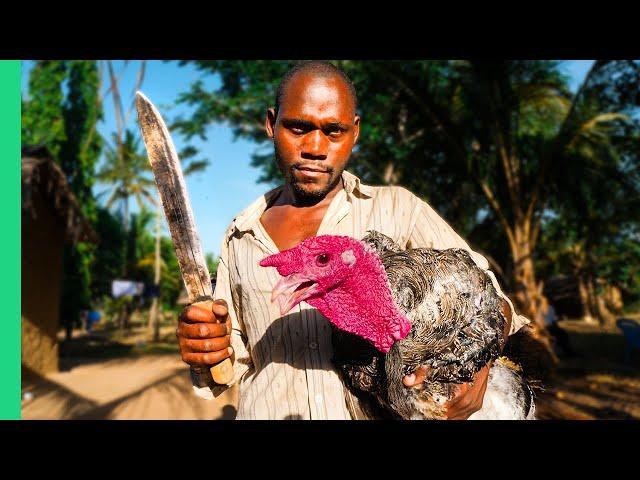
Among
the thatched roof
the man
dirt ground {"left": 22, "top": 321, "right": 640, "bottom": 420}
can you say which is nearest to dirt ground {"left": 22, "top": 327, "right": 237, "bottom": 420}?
dirt ground {"left": 22, "top": 321, "right": 640, "bottom": 420}

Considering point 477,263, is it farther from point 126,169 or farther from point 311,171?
point 126,169

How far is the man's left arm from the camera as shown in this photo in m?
1.50

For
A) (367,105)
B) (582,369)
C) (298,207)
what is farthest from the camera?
(582,369)

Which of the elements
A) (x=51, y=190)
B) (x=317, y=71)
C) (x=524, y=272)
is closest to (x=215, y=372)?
(x=317, y=71)

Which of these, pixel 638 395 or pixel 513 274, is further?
pixel 638 395

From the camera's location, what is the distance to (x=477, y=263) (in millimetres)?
1623

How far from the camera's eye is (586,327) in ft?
71.5

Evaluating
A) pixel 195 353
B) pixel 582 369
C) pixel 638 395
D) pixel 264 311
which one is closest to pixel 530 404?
pixel 264 311

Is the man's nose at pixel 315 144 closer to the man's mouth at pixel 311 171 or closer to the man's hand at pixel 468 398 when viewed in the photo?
the man's mouth at pixel 311 171

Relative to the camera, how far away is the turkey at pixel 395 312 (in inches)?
52.7

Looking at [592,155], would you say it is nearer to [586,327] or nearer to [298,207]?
[298,207]

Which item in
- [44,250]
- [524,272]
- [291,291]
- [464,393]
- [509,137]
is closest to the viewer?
[291,291]

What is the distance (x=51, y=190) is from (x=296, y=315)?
10914 millimetres

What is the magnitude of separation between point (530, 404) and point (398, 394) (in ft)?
2.06
